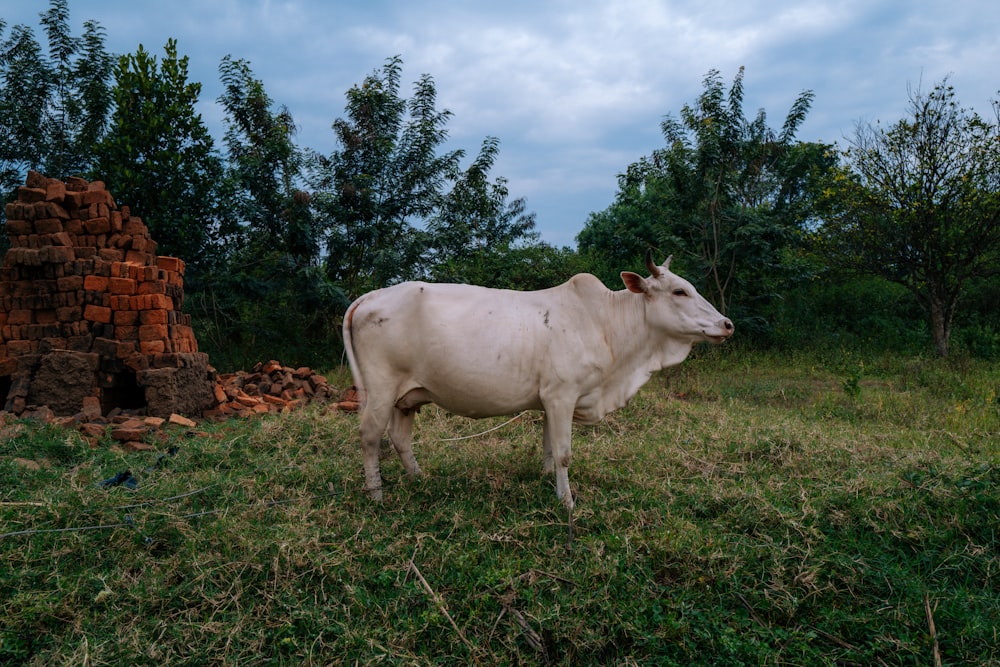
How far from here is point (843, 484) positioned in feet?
14.6

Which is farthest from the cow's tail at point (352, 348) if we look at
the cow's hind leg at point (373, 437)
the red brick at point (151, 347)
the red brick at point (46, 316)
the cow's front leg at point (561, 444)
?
the red brick at point (46, 316)

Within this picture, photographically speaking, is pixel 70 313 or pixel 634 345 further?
pixel 70 313

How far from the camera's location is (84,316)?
720 centimetres

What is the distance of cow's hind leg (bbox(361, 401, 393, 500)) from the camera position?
4.39m

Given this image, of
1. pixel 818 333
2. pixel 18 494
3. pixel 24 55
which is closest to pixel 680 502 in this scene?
pixel 18 494

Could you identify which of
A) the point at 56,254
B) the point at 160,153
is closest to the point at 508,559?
the point at 56,254

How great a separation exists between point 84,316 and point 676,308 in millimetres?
6368

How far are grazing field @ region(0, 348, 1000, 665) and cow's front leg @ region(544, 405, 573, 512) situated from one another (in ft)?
0.34

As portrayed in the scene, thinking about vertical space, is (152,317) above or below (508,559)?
above

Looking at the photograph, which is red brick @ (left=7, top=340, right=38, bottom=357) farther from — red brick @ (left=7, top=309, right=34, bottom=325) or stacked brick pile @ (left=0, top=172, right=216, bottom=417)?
red brick @ (left=7, top=309, right=34, bottom=325)

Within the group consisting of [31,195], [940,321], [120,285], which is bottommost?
[940,321]

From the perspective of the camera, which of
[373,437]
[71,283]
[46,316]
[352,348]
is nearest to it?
[373,437]

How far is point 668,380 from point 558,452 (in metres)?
6.05

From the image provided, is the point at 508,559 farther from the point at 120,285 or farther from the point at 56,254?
the point at 56,254
